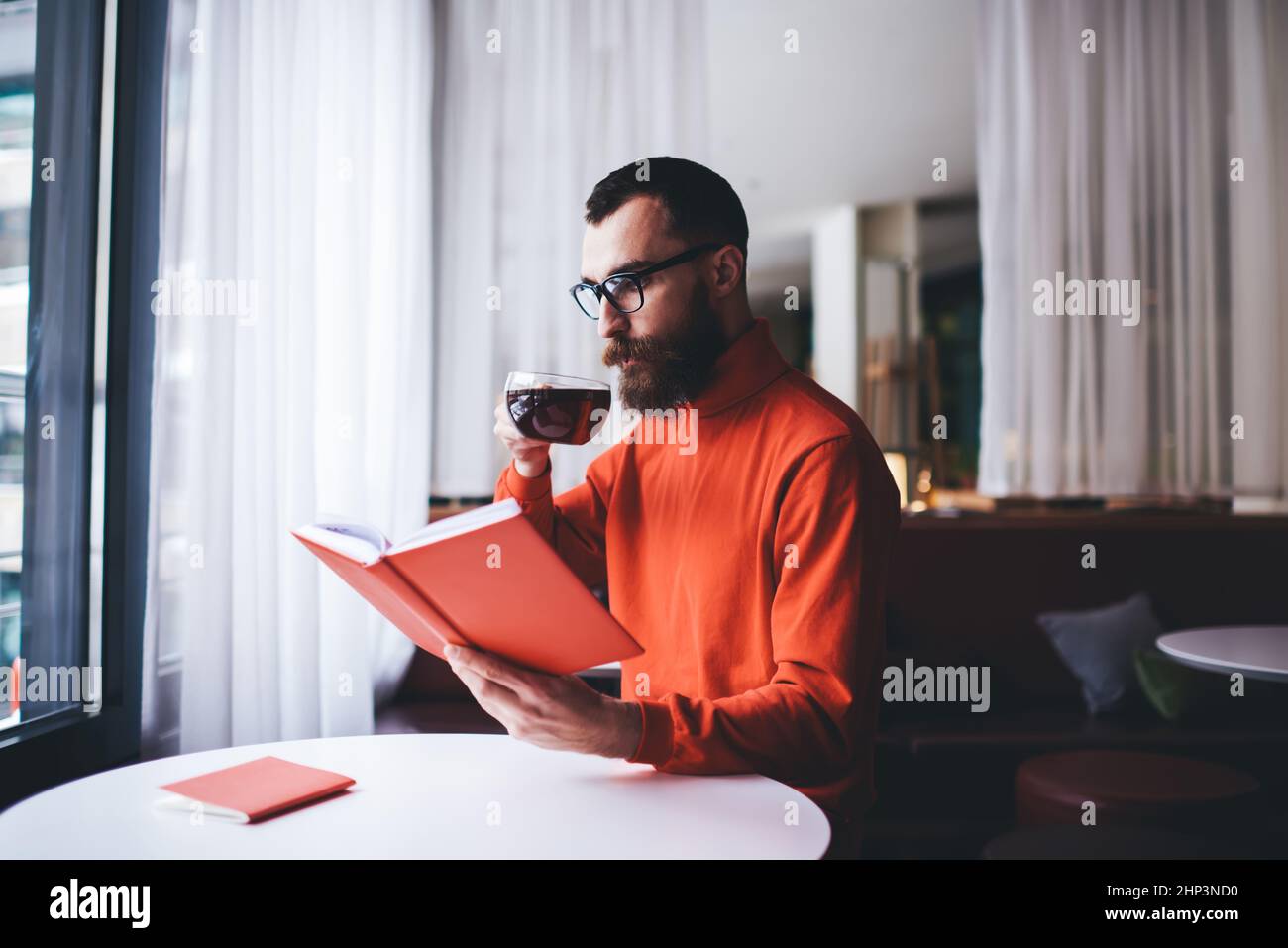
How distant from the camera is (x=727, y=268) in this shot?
1.42 meters

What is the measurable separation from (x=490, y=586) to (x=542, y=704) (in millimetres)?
147

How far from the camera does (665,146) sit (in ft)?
10.3

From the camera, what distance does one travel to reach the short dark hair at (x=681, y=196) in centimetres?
135

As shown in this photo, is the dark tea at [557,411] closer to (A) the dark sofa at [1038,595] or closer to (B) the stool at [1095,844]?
(B) the stool at [1095,844]

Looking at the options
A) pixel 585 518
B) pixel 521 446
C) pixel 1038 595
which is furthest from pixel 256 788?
pixel 1038 595

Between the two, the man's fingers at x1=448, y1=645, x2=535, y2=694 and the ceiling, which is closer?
the man's fingers at x1=448, y1=645, x2=535, y2=694

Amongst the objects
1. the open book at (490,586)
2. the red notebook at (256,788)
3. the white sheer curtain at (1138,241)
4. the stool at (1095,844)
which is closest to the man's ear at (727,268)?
the open book at (490,586)

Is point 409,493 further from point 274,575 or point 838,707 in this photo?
point 838,707

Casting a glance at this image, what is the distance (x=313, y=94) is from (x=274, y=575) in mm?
1230

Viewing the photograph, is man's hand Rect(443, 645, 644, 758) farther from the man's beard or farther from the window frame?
the window frame

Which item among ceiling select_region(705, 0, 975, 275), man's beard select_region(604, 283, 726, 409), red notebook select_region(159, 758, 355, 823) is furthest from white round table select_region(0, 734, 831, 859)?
ceiling select_region(705, 0, 975, 275)

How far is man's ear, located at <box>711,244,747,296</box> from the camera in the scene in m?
1.41

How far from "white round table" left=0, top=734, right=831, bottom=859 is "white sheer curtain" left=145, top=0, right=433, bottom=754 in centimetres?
116
